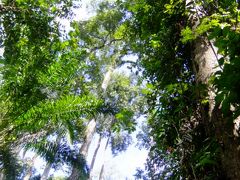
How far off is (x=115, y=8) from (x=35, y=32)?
11069 millimetres

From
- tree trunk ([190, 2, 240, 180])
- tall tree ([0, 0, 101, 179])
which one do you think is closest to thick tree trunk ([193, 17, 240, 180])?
tree trunk ([190, 2, 240, 180])

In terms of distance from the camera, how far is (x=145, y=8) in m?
4.56

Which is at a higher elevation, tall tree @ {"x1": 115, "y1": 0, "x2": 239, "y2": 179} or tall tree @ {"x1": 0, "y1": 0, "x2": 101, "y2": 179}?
tall tree @ {"x1": 0, "y1": 0, "x2": 101, "y2": 179}

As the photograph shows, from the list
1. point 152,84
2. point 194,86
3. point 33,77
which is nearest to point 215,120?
point 194,86

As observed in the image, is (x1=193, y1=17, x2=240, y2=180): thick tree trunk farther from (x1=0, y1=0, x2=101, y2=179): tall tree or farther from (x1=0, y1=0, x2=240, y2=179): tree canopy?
(x1=0, y1=0, x2=101, y2=179): tall tree

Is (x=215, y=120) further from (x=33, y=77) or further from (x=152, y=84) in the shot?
(x=33, y=77)

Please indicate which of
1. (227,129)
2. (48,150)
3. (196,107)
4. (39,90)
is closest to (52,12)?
(39,90)

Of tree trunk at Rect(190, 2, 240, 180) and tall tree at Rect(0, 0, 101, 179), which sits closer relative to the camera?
tree trunk at Rect(190, 2, 240, 180)

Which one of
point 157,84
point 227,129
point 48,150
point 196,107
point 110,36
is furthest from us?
point 110,36

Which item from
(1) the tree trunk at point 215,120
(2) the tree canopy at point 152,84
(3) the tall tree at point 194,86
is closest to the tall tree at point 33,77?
(2) the tree canopy at point 152,84

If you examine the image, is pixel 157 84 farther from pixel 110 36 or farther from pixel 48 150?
pixel 110 36

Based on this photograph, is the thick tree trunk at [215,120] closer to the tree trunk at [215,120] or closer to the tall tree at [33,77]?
the tree trunk at [215,120]

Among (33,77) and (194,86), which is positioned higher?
(33,77)

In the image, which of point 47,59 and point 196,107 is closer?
point 196,107
